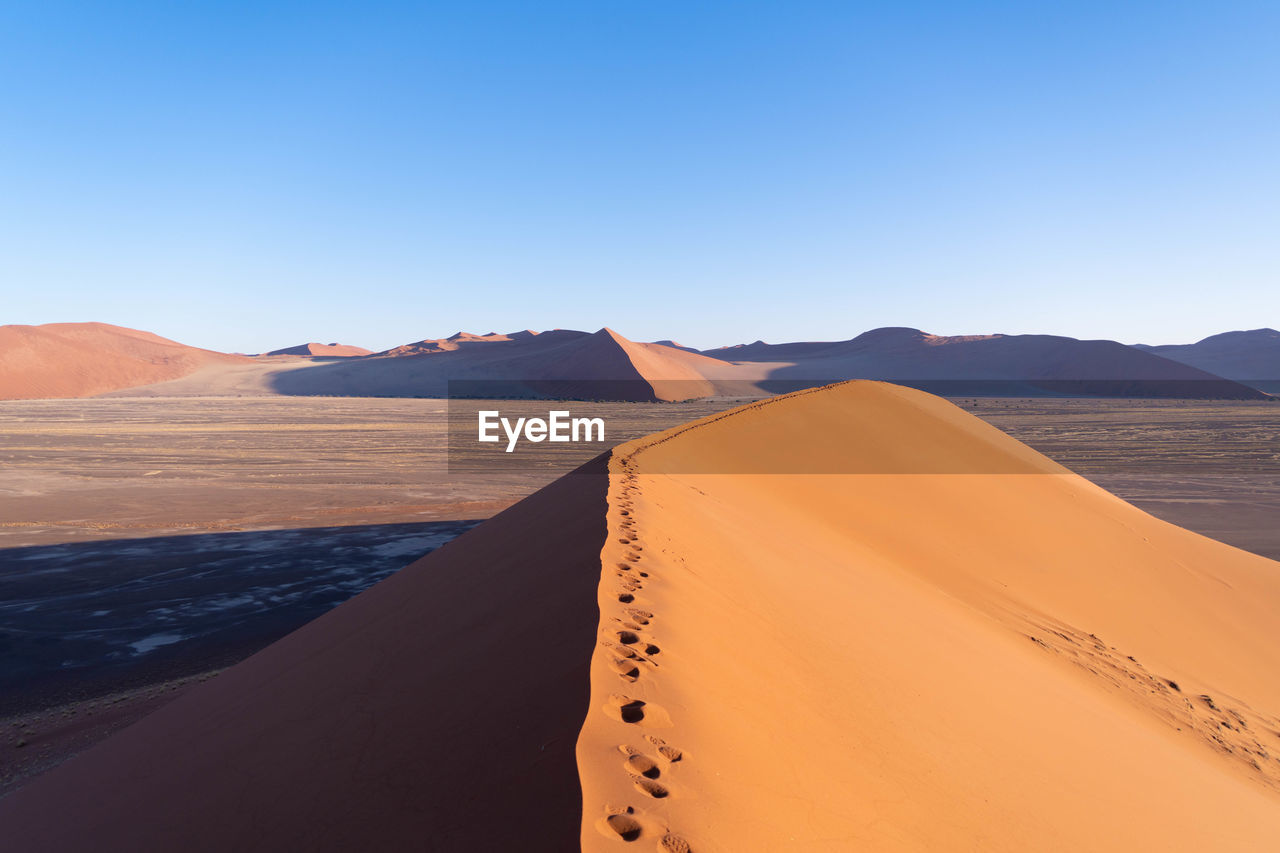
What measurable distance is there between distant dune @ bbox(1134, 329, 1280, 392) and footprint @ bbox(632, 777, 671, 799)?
97.5 m

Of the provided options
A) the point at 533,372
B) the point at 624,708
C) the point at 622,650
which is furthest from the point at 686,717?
the point at 533,372

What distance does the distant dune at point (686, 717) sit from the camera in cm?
224

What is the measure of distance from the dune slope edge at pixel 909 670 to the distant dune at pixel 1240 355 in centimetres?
8966

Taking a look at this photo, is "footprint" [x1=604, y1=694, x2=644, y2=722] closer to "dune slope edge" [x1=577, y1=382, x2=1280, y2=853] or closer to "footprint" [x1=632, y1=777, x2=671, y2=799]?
"dune slope edge" [x1=577, y1=382, x2=1280, y2=853]

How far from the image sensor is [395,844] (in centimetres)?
215

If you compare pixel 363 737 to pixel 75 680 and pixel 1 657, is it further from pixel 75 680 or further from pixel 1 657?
pixel 1 657

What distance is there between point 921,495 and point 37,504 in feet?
57.8

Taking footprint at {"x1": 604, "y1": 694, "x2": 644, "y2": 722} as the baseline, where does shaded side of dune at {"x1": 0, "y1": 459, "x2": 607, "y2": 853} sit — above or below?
below

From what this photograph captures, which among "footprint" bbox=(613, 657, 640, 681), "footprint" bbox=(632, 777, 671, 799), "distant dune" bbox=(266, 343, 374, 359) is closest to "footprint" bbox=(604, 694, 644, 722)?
"footprint" bbox=(613, 657, 640, 681)

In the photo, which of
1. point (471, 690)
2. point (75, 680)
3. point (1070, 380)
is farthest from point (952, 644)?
point (1070, 380)

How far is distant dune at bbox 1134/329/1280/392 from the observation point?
8959 centimetres

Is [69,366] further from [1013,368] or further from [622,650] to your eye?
[1013,368]

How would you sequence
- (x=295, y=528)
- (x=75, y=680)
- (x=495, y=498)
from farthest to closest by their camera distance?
(x=495, y=498) < (x=295, y=528) < (x=75, y=680)

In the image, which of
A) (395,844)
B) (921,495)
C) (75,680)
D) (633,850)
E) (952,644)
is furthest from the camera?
(921,495)
